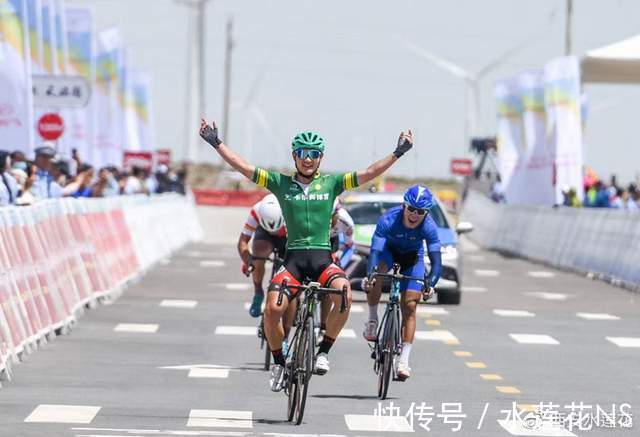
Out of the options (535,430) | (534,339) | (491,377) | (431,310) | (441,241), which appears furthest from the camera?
(441,241)

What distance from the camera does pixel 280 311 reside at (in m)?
12.8

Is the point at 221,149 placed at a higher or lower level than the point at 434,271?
higher

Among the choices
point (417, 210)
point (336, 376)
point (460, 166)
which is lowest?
point (460, 166)

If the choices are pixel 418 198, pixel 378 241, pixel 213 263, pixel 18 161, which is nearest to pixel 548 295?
pixel 18 161

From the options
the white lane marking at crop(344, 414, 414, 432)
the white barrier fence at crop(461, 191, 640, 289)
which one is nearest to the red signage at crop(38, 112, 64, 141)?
the white barrier fence at crop(461, 191, 640, 289)

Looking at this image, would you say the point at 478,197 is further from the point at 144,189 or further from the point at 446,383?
the point at 446,383

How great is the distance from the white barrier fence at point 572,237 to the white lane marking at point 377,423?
17.7m

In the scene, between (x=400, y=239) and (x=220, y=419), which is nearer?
(x=220, y=419)

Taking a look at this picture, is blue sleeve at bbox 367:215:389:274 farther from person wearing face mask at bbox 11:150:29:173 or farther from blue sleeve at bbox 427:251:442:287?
person wearing face mask at bbox 11:150:29:173

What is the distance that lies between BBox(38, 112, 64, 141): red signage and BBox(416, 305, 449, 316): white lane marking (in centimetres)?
1199

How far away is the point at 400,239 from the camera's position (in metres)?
14.9

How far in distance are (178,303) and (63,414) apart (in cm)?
1253

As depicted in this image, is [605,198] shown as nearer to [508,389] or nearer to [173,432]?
[508,389]

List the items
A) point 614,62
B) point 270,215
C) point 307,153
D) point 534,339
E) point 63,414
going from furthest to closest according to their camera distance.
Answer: point 614,62
point 534,339
point 270,215
point 307,153
point 63,414
